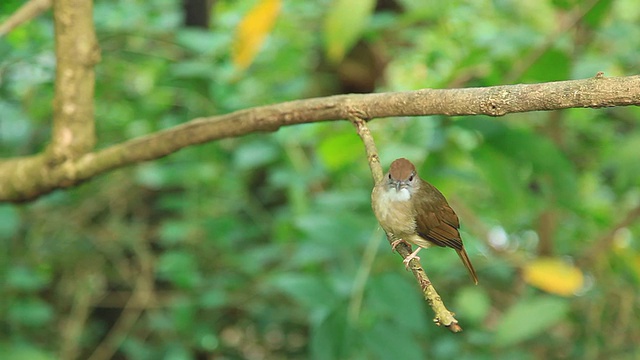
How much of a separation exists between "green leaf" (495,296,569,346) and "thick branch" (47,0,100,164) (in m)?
1.04

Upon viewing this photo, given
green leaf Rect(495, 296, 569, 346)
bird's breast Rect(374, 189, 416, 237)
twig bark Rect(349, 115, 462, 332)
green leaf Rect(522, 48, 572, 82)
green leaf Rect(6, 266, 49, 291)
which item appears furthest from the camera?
green leaf Rect(6, 266, 49, 291)

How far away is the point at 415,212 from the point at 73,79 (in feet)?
2.50

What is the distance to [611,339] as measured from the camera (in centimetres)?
212

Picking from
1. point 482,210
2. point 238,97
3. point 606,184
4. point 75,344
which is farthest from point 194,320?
point 606,184

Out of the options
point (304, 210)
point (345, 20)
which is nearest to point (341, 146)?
point (345, 20)

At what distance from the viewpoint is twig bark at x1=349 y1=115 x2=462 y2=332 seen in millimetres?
612

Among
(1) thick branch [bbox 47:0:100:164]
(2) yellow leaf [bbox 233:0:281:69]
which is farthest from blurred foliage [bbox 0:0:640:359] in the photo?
(1) thick branch [bbox 47:0:100:164]

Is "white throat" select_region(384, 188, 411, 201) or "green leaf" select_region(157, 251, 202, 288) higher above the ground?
"green leaf" select_region(157, 251, 202, 288)

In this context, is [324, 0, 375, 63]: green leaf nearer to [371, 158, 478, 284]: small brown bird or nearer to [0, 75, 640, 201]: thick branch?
[0, 75, 640, 201]: thick branch

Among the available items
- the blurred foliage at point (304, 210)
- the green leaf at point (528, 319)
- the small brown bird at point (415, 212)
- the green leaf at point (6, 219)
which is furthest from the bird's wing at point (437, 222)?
the green leaf at point (6, 219)

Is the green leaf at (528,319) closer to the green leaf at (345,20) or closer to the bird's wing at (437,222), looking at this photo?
the green leaf at (345,20)

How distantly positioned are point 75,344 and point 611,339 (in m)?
1.58

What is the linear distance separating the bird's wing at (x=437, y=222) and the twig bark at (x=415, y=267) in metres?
0.03

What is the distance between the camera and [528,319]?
182cm
